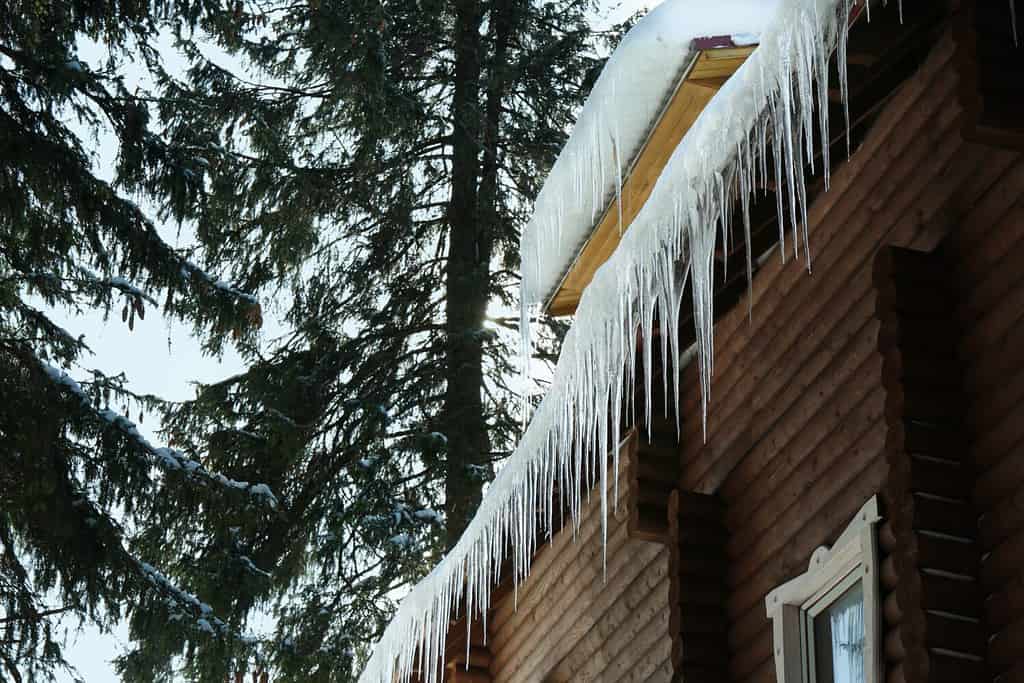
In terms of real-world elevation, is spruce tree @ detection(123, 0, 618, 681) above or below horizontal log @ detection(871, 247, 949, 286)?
above

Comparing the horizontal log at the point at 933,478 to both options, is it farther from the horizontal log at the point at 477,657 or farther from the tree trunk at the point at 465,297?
the tree trunk at the point at 465,297

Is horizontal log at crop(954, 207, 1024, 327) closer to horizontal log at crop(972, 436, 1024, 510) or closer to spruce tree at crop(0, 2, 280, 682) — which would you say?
horizontal log at crop(972, 436, 1024, 510)

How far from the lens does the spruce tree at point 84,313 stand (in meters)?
10.7

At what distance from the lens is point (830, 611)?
5.73 m

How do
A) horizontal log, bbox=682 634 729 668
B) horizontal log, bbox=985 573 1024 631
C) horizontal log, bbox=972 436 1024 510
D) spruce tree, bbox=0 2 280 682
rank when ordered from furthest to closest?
spruce tree, bbox=0 2 280 682 → horizontal log, bbox=682 634 729 668 → horizontal log, bbox=972 436 1024 510 → horizontal log, bbox=985 573 1024 631

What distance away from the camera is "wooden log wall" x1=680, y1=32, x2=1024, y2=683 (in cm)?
489

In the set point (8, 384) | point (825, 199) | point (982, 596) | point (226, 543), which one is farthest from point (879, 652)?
point (226, 543)

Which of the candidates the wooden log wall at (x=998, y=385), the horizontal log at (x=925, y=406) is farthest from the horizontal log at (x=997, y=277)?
the horizontal log at (x=925, y=406)

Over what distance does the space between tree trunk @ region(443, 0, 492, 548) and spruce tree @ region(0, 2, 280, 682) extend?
418 centimetres

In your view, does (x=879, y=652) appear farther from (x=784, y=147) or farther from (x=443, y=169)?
(x=443, y=169)

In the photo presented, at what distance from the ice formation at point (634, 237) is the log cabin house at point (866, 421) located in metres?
0.21

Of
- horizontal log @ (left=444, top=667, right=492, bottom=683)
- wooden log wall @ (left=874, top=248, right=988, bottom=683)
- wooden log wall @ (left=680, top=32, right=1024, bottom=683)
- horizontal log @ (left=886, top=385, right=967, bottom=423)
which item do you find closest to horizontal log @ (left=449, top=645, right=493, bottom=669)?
horizontal log @ (left=444, top=667, right=492, bottom=683)

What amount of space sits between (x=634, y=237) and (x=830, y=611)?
1.63 m

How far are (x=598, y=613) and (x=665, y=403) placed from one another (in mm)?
1661
